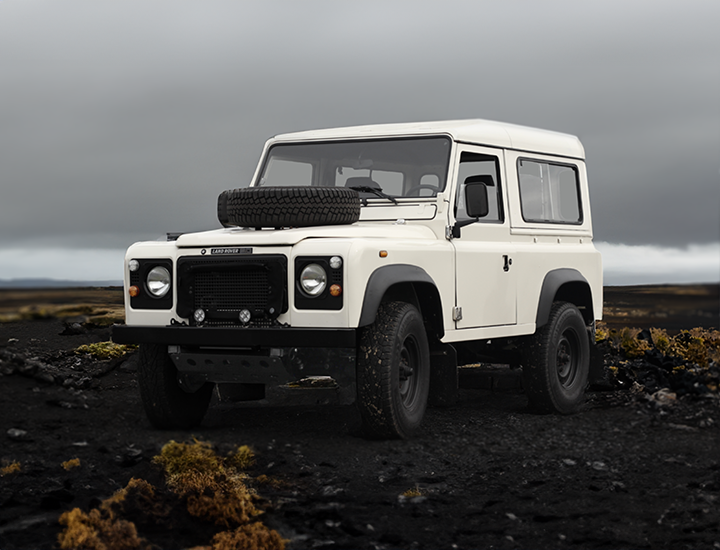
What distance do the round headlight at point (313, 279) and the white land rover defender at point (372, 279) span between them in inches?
0.5

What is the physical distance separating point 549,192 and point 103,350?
7215mm

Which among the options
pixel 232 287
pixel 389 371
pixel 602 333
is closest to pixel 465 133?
pixel 389 371

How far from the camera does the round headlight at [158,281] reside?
7.77 metres

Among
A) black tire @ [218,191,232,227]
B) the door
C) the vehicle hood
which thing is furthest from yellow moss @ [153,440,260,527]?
the door

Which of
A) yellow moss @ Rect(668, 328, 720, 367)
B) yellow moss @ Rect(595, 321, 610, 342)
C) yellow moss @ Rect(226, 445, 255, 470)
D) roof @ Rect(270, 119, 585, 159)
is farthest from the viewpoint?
yellow moss @ Rect(595, 321, 610, 342)

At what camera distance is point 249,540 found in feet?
20.2

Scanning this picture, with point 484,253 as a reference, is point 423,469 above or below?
below

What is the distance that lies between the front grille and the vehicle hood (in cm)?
14

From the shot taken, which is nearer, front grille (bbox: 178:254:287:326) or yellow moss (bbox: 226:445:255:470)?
front grille (bbox: 178:254:287:326)

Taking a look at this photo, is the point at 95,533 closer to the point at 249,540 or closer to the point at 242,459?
the point at 249,540

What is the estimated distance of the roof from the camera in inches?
349

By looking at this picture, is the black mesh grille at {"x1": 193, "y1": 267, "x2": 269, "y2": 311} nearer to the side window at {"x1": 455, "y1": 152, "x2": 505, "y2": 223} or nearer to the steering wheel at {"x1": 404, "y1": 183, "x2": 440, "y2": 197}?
the steering wheel at {"x1": 404, "y1": 183, "x2": 440, "y2": 197}

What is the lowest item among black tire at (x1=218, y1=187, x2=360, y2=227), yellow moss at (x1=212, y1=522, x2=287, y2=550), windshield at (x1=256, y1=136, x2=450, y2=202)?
yellow moss at (x1=212, y1=522, x2=287, y2=550)

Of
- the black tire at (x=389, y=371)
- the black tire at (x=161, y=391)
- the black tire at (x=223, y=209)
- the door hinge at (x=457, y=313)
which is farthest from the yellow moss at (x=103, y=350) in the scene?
the black tire at (x=389, y=371)
